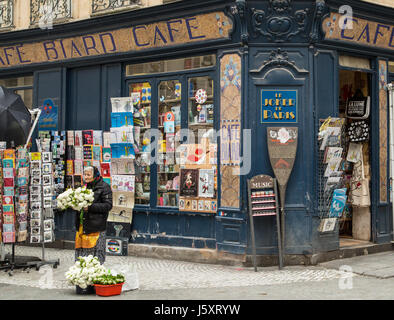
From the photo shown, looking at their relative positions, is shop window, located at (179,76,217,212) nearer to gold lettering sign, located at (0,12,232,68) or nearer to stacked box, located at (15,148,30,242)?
gold lettering sign, located at (0,12,232,68)

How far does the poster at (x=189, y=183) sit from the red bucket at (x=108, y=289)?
3416mm

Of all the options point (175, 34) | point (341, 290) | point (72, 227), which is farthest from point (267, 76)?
point (72, 227)

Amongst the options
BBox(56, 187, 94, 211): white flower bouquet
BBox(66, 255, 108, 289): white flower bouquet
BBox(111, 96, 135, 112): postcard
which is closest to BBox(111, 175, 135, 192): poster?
BBox(111, 96, 135, 112): postcard

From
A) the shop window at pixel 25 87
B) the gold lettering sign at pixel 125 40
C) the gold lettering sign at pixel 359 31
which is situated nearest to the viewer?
the gold lettering sign at pixel 359 31

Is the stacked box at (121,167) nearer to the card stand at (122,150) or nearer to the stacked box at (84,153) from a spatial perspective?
the card stand at (122,150)

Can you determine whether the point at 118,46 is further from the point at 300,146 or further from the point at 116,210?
the point at 300,146

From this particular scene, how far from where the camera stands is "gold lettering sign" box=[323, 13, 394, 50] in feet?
34.1

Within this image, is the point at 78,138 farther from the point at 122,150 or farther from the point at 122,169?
the point at 122,169

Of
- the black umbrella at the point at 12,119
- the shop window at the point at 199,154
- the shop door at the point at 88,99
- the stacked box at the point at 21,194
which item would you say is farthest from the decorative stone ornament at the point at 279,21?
the stacked box at the point at 21,194

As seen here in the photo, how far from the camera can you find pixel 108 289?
7.70 meters

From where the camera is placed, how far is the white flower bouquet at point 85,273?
7672 millimetres

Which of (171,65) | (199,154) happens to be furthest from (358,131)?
(171,65)

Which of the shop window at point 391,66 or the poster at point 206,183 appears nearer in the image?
the poster at point 206,183

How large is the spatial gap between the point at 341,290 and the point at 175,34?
19.0ft
